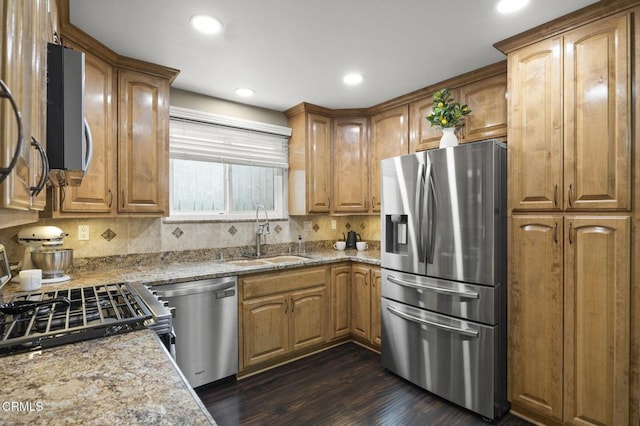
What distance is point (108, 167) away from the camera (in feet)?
7.48

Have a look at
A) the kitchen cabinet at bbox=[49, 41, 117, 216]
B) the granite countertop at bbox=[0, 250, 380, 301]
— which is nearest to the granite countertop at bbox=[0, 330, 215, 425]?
the granite countertop at bbox=[0, 250, 380, 301]

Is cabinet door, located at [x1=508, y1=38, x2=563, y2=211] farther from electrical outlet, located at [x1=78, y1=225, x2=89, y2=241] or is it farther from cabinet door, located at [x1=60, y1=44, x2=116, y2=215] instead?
electrical outlet, located at [x1=78, y1=225, x2=89, y2=241]

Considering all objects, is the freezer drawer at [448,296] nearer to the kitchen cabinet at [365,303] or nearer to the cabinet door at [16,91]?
the kitchen cabinet at [365,303]

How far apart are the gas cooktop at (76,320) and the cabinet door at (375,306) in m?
1.95

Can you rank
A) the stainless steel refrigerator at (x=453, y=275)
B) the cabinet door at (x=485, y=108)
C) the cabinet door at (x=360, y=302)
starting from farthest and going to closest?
the cabinet door at (x=360, y=302), the cabinet door at (x=485, y=108), the stainless steel refrigerator at (x=453, y=275)

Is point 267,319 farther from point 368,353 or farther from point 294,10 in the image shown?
point 294,10

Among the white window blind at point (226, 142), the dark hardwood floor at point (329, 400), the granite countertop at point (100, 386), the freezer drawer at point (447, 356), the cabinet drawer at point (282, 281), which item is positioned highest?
the white window blind at point (226, 142)

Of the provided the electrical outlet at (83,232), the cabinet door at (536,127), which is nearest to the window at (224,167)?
the electrical outlet at (83,232)

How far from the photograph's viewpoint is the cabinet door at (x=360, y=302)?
3135mm

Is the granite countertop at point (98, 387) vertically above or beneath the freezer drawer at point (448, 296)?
→ above

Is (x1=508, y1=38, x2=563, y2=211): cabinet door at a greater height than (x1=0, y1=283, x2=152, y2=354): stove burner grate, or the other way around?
(x1=508, y1=38, x2=563, y2=211): cabinet door

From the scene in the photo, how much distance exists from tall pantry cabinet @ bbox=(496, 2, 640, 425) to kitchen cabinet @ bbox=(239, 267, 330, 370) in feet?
5.11

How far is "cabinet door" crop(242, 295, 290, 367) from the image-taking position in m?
2.63

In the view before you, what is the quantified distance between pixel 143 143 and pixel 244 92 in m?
1.00
